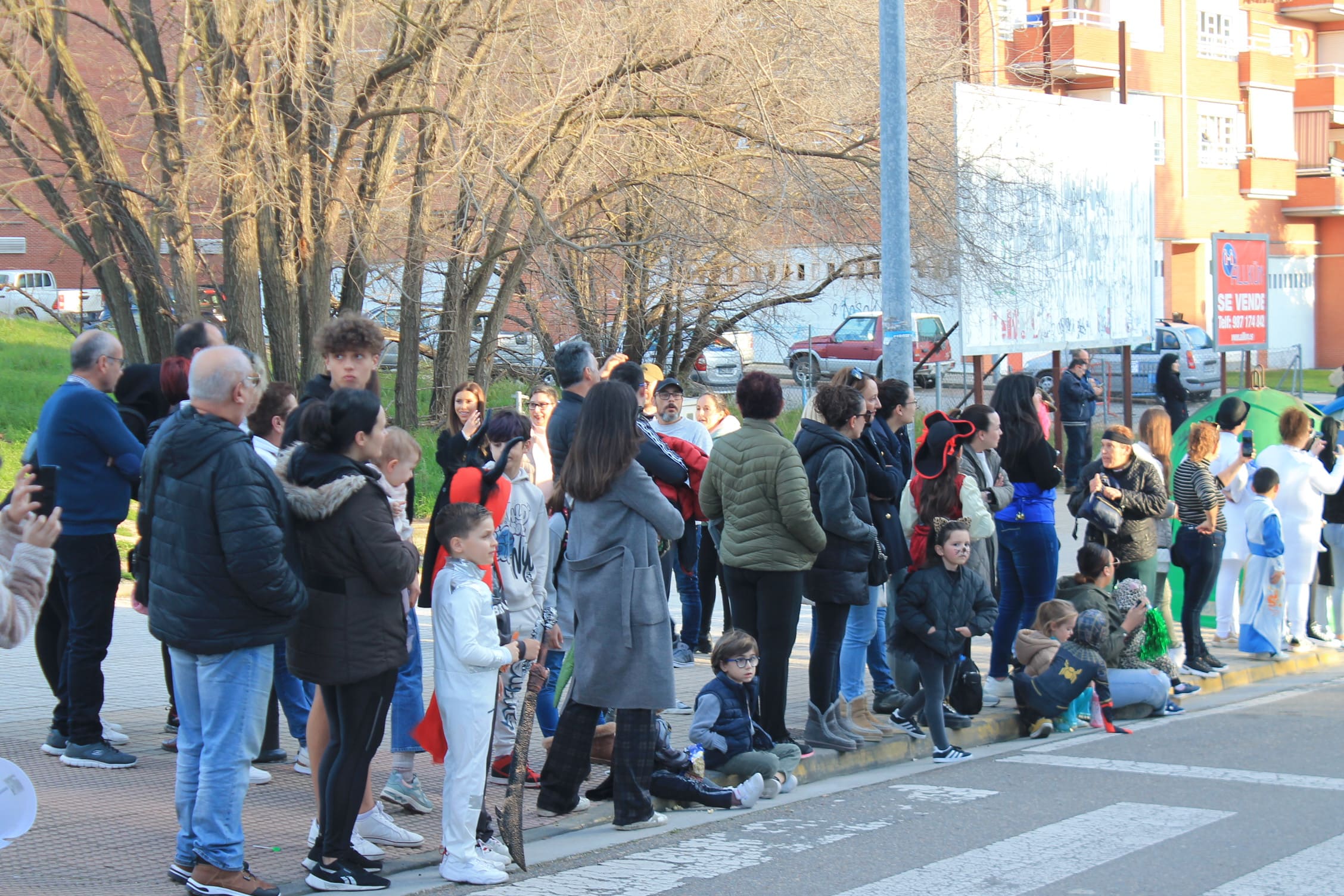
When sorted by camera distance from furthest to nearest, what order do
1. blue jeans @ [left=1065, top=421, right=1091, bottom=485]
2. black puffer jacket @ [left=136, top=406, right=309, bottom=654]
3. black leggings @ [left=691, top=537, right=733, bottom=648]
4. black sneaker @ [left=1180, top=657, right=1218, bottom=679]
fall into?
blue jeans @ [left=1065, top=421, right=1091, bottom=485]
black sneaker @ [left=1180, top=657, right=1218, bottom=679]
black leggings @ [left=691, top=537, right=733, bottom=648]
black puffer jacket @ [left=136, top=406, right=309, bottom=654]

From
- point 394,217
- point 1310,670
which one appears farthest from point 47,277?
point 1310,670

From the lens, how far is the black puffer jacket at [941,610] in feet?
23.4

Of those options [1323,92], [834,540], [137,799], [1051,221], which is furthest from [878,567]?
[1323,92]

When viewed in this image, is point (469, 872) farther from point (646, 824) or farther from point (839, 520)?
point (839, 520)

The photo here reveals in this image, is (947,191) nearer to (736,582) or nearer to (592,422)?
(736,582)

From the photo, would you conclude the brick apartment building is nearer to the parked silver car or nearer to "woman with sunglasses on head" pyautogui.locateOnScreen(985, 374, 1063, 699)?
the parked silver car

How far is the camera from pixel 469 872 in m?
5.20

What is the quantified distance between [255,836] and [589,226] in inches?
460

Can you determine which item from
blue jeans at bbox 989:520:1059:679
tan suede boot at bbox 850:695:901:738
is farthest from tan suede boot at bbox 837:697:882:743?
blue jeans at bbox 989:520:1059:679

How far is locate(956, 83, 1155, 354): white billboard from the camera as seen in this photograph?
1578 cm

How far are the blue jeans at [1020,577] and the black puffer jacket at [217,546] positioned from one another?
5066mm

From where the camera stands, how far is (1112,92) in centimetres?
3781

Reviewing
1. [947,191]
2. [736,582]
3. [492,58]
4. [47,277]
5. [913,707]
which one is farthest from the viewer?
[47,277]

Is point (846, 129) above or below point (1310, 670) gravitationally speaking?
above
